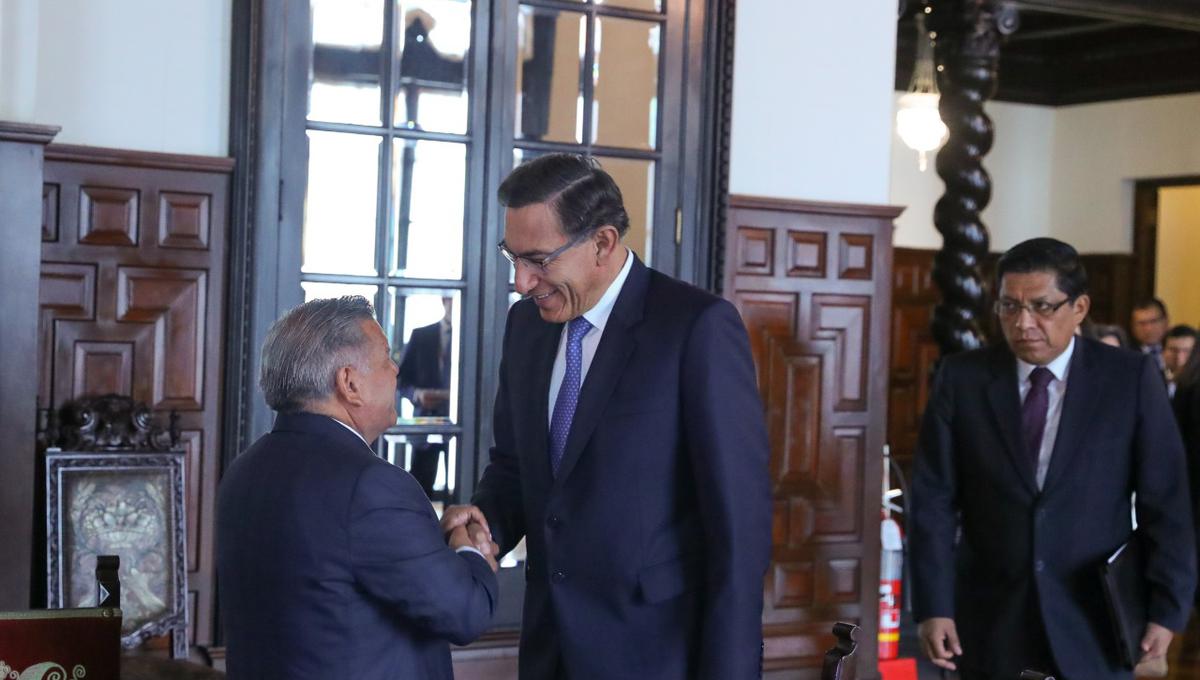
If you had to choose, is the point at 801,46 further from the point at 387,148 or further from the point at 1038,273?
the point at 1038,273

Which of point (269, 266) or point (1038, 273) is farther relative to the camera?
point (269, 266)

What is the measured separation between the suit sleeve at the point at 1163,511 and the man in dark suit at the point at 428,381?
245 centimetres

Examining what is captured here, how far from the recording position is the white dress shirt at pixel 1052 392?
11.1ft

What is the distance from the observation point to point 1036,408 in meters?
3.42

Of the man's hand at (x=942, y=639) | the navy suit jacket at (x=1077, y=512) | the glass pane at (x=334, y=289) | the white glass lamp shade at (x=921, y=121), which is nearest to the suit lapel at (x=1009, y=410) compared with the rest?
the navy suit jacket at (x=1077, y=512)

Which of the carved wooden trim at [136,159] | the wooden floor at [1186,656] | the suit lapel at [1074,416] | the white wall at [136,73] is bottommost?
the wooden floor at [1186,656]

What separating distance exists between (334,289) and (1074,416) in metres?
2.54

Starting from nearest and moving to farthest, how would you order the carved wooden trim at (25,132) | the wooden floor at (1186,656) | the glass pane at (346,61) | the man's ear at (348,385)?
the man's ear at (348,385) → the carved wooden trim at (25,132) → the glass pane at (346,61) → the wooden floor at (1186,656)

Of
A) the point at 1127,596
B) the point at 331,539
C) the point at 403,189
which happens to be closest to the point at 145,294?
the point at 403,189

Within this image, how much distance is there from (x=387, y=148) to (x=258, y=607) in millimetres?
2889

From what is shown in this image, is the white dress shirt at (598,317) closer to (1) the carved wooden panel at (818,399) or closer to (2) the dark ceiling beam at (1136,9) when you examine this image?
(1) the carved wooden panel at (818,399)

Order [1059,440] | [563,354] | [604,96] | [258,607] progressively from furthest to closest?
[604,96] → [1059,440] → [563,354] → [258,607]

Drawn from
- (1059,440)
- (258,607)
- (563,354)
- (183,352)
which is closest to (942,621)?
(1059,440)

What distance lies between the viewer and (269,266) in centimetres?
472
